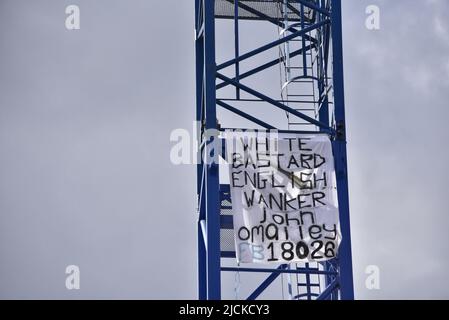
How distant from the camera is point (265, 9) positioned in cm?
2425

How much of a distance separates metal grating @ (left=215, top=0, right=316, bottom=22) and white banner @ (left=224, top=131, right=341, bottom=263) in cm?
420

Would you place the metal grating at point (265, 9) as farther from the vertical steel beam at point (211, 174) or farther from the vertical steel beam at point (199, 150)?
the vertical steel beam at point (211, 174)

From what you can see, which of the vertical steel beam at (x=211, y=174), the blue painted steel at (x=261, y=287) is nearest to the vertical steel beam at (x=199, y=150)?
the blue painted steel at (x=261, y=287)

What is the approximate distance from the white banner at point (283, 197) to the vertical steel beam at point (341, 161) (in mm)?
143

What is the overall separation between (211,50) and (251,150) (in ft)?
6.93

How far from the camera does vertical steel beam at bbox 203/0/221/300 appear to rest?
63.8 feet

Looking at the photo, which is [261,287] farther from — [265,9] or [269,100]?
[265,9]

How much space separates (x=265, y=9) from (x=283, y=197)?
5.55m

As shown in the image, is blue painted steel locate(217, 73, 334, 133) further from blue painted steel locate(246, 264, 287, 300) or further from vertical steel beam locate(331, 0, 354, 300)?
blue painted steel locate(246, 264, 287, 300)

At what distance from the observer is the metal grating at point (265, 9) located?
78.7ft

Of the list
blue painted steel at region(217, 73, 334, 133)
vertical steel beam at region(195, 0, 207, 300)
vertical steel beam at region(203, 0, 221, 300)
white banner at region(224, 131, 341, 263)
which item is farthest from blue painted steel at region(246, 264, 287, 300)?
blue painted steel at region(217, 73, 334, 133)
